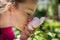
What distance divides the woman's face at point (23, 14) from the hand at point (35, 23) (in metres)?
0.03

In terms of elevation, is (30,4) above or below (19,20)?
above

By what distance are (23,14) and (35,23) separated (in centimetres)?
12

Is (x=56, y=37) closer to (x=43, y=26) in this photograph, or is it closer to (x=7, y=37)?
(x=43, y=26)

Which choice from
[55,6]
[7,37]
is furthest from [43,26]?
[7,37]

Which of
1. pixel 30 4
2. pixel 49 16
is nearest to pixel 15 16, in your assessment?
pixel 30 4

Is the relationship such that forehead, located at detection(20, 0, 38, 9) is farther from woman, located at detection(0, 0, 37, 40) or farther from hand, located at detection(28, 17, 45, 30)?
hand, located at detection(28, 17, 45, 30)

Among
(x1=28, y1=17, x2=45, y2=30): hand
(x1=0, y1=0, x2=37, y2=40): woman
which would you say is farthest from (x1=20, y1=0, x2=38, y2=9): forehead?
(x1=28, y1=17, x2=45, y2=30): hand

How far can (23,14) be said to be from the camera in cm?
87

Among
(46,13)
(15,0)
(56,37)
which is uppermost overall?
(15,0)

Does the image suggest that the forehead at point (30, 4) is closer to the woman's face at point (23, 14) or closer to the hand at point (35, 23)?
the woman's face at point (23, 14)

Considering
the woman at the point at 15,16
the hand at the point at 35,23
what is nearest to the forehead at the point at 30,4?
the woman at the point at 15,16

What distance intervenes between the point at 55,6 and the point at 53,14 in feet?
A: 0.22

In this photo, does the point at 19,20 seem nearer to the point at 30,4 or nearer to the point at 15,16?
the point at 15,16

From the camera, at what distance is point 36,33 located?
86 cm
